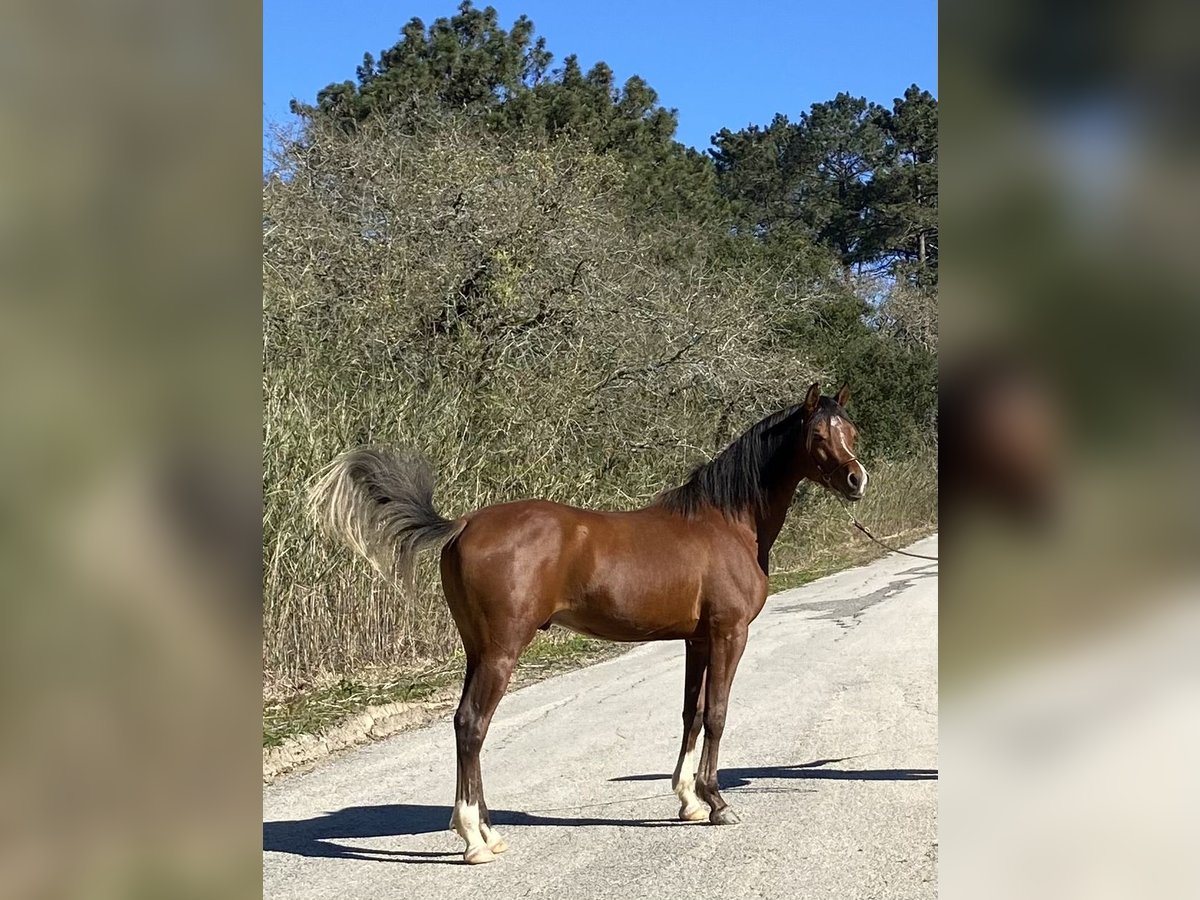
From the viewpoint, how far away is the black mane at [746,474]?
5164mm

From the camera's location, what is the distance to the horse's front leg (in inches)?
190

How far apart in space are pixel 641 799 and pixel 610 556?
52.2 inches

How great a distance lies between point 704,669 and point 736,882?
146cm

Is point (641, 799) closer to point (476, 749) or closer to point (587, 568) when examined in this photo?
point (476, 749)

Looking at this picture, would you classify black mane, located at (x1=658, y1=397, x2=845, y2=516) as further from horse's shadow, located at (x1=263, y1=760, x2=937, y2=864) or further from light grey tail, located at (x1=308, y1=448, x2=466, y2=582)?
horse's shadow, located at (x1=263, y1=760, x2=937, y2=864)

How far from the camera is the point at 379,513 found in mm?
4777

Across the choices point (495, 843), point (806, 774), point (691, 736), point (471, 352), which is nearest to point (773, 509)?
point (691, 736)

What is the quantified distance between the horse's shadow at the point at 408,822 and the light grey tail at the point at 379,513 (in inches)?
45.5

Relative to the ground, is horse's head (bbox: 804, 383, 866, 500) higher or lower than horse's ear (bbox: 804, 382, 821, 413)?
lower

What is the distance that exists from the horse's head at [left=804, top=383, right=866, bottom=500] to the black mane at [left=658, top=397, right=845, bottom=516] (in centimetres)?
9
